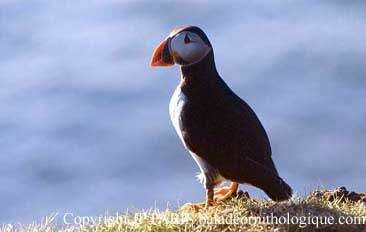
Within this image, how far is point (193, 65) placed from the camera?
8.70m

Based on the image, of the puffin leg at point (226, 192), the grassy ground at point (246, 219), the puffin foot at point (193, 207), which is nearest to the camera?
the grassy ground at point (246, 219)

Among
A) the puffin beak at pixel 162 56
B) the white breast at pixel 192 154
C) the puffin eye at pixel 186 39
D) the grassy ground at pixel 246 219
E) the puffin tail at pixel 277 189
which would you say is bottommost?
the grassy ground at pixel 246 219

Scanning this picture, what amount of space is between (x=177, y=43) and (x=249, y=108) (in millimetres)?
802

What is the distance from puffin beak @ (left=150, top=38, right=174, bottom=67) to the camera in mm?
8758

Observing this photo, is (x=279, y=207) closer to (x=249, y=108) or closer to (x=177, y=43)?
(x=249, y=108)

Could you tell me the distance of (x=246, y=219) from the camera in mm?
8406

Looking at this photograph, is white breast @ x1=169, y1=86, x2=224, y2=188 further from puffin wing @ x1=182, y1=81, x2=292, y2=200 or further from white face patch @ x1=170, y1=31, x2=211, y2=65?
white face patch @ x1=170, y1=31, x2=211, y2=65

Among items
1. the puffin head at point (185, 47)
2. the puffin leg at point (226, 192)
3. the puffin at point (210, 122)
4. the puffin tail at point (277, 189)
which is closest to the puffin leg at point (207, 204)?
the puffin at point (210, 122)

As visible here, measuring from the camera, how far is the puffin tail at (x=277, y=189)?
8.77 m

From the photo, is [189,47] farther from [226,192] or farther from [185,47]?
[226,192]

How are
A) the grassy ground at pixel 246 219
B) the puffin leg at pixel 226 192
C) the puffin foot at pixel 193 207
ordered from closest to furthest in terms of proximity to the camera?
the grassy ground at pixel 246 219 → the puffin foot at pixel 193 207 → the puffin leg at pixel 226 192

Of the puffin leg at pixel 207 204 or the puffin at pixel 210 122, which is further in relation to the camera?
the puffin leg at pixel 207 204

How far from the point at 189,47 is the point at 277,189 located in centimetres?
132

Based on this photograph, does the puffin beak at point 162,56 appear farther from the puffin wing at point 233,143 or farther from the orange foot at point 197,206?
the orange foot at point 197,206
